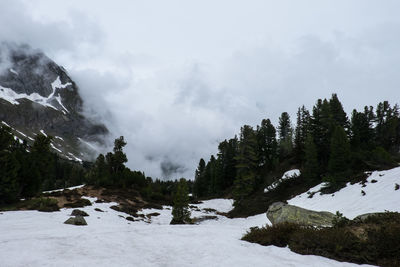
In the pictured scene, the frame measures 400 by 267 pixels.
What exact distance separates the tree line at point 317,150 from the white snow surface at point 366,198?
2.71 meters

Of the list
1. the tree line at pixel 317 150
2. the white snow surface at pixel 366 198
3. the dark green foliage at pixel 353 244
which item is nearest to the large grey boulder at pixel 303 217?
the dark green foliage at pixel 353 244

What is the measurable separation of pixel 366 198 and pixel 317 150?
22.9 metres

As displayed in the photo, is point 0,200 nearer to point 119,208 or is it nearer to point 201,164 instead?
point 119,208

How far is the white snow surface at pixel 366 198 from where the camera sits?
19078 millimetres

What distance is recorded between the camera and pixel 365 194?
23.0 m

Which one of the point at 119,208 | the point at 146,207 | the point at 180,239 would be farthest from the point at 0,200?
the point at 180,239

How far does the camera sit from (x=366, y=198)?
72.3ft

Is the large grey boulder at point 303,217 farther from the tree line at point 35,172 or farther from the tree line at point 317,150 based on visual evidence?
the tree line at point 35,172

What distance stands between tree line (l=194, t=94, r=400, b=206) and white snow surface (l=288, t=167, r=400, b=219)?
2.71 meters

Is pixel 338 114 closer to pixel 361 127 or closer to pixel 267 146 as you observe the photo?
pixel 361 127

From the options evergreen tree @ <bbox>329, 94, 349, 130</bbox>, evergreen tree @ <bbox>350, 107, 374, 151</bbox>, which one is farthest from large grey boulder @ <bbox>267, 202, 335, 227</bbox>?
evergreen tree @ <bbox>350, 107, 374, 151</bbox>

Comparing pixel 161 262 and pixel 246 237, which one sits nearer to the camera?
pixel 161 262

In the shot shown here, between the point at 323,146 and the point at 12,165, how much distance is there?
164 ft

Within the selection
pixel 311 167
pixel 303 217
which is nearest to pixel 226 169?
pixel 311 167
